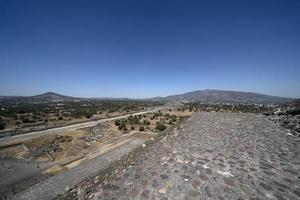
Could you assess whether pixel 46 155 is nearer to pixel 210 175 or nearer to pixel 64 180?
pixel 64 180

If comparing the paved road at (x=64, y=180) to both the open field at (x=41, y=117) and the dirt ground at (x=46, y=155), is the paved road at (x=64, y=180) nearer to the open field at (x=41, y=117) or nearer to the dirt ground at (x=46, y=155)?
the dirt ground at (x=46, y=155)

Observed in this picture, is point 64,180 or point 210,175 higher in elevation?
point 210,175

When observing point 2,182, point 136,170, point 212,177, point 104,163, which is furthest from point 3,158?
point 212,177

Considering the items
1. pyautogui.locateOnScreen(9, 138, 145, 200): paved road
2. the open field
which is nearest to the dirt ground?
pyautogui.locateOnScreen(9, 138, 145, 200): paved road

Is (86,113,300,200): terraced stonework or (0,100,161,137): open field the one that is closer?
(86,113,300,200): terraced stonework

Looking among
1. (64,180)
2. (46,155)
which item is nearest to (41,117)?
(46,155)

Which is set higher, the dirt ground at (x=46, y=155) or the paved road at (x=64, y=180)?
the paved road at (x=64, y=180)

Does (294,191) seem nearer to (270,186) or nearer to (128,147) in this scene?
(270,186)

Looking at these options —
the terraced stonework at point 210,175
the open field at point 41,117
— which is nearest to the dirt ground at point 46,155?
the open field at point 41,117

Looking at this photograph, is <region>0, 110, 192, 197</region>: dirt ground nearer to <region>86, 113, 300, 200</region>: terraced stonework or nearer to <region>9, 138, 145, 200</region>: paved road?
<region>9, 138, 145, 200</region>: paved road
